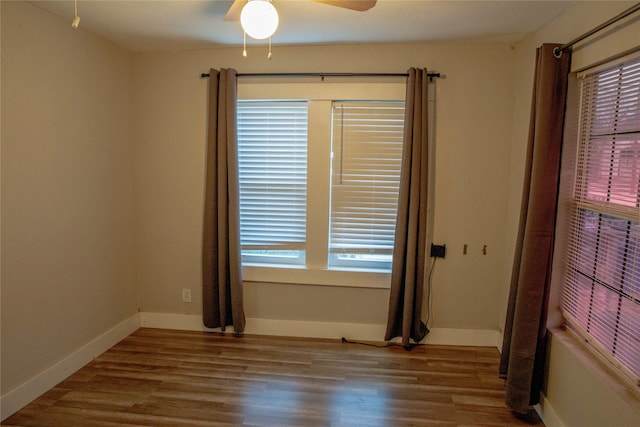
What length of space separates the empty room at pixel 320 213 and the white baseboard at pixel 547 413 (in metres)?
0.03

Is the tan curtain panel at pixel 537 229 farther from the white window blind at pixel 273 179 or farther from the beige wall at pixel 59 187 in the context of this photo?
the beige wall at pixel 59 187

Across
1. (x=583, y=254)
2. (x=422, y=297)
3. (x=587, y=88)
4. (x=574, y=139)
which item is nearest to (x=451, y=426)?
(x=422, y=297)

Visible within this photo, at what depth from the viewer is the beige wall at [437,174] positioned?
288 cm

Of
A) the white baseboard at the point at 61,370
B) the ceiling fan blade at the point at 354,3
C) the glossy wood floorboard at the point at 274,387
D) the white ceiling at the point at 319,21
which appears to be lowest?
the glossy wood floorboard at the point at 274,387

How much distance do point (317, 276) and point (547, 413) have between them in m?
1.79

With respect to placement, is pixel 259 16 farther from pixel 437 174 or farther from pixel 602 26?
pixel 437 174

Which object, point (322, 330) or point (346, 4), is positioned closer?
point (346, 4)

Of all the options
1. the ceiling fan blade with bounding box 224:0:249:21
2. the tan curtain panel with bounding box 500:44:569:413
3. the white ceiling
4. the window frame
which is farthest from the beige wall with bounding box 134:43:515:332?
the ceiling fan blade with bounding box 224:0:249:21

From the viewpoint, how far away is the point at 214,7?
2252 mm

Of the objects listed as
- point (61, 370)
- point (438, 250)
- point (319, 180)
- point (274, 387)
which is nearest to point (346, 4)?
point (319, 180)

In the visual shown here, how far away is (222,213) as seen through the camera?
9.82ft

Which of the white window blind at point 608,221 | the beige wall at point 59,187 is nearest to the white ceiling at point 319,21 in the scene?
the beige wall at point 59,187

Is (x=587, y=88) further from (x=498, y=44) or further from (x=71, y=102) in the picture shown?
(x=71, y=102)

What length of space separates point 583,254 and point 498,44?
1.75 metres
